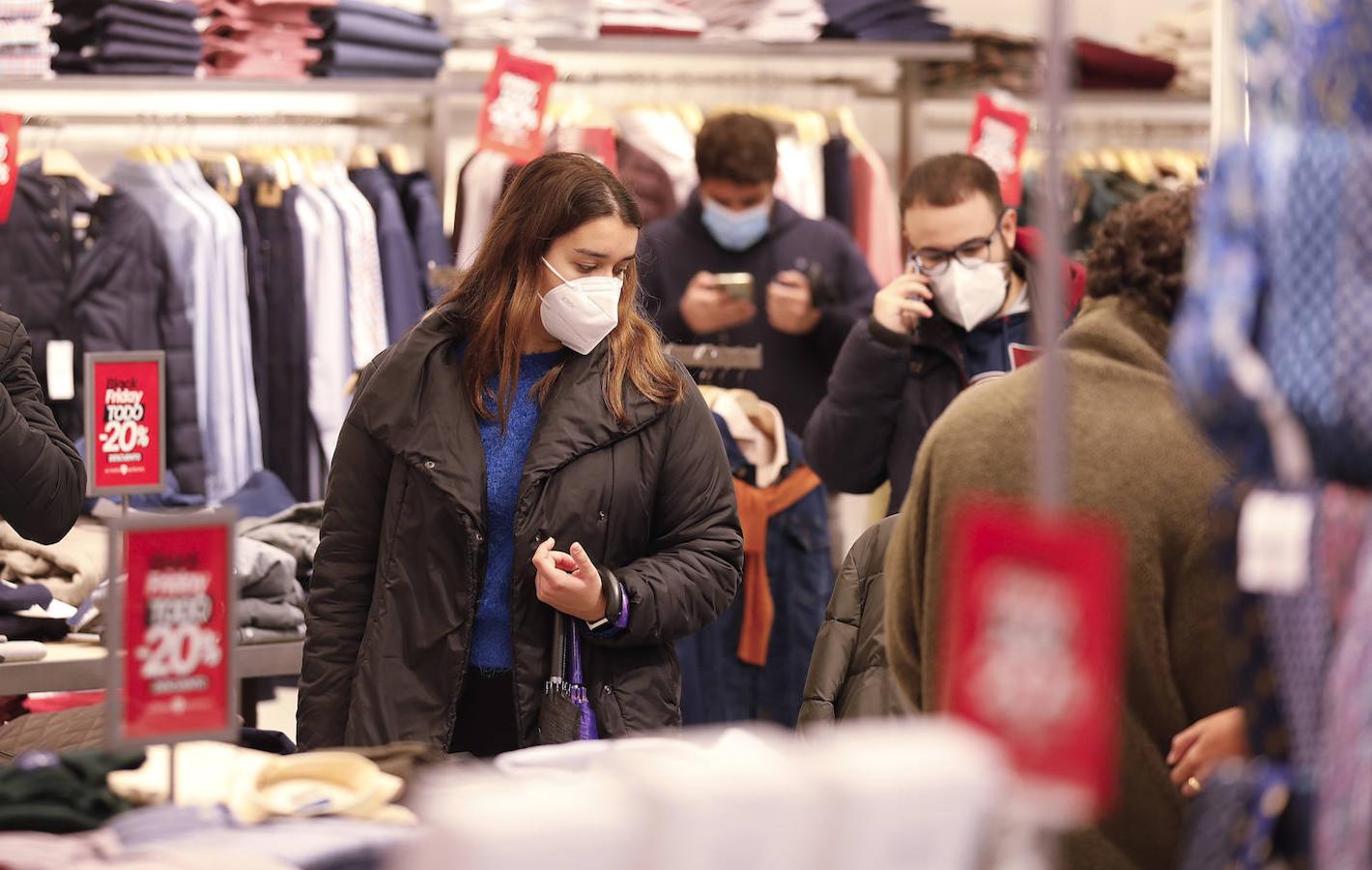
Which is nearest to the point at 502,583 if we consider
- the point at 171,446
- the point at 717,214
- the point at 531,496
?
the point at 531,496

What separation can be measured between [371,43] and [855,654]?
3812 mm

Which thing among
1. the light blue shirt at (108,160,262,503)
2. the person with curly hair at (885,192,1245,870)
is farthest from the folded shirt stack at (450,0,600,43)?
the person with curly hair at (885,192,1245,870)

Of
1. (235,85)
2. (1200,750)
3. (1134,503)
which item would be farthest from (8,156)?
(1200,750)

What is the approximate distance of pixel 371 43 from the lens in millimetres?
6027

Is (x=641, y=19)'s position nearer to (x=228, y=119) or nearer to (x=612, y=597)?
(x=228, y=119)

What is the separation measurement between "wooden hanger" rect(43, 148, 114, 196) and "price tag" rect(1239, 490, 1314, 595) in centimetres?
→ 472

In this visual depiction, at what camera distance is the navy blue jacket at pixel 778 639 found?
4129 mm

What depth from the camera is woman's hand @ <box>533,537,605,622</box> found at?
247 centimetres

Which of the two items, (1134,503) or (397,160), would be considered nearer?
(1134,503)

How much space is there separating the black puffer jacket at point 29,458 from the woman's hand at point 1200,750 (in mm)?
1844

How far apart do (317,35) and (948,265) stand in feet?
10.5

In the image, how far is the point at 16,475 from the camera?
2855 mm

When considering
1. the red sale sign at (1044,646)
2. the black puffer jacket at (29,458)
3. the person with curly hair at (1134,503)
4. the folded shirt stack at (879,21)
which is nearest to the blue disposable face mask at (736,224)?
the folded shirt stack at (879,21)

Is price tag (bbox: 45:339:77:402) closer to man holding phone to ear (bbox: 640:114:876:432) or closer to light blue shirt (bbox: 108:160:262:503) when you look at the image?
light blue shirt (bbox: 108:160:262:503)
